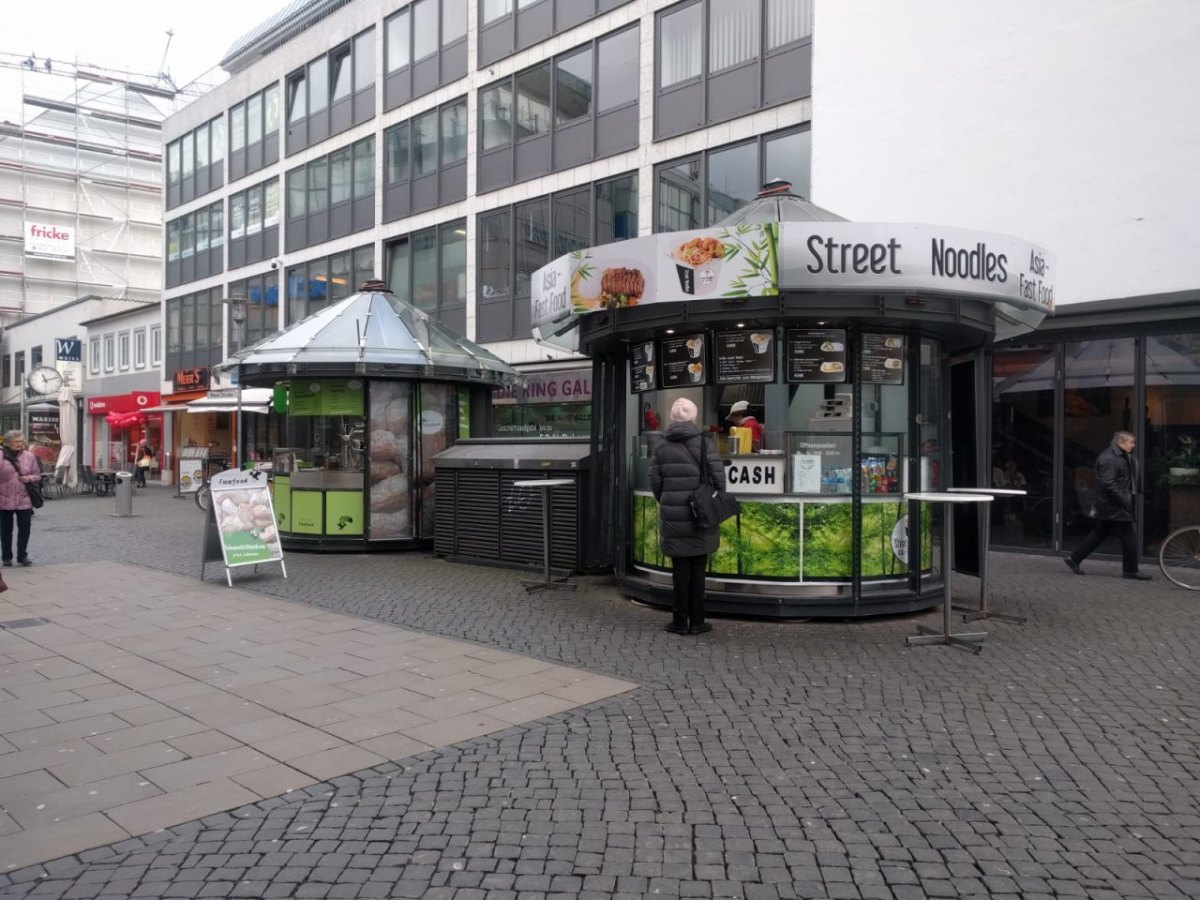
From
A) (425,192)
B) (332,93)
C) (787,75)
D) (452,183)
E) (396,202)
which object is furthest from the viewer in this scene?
(332,93)

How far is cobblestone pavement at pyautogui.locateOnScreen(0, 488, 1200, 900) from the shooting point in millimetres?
3436

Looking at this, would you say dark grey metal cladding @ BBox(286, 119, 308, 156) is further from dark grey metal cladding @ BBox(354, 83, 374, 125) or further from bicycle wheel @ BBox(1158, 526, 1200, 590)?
bicycle wheel @ BBox(1158, 526, 1200, 590)

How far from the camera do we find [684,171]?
60.8 ft

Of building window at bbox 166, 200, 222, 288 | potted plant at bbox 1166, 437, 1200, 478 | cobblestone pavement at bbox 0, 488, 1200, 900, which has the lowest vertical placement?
cobblestone pavement at bbox 0, 488, 1200, 900

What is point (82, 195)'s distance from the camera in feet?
168

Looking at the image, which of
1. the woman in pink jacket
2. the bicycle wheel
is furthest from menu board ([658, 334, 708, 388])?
the woman in pink jacket

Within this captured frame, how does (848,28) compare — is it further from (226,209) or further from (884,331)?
(226,209)

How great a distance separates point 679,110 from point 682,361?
11745mm

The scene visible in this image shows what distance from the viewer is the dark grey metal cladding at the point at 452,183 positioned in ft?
75.8

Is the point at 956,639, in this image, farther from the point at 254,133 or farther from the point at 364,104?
the point at 254,133

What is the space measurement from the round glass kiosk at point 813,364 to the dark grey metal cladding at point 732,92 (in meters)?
9.80

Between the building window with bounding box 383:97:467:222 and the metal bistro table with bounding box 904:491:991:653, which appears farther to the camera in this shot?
the building window with bounding box 383:97:467:222

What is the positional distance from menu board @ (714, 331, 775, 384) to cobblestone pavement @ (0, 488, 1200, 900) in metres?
2.24

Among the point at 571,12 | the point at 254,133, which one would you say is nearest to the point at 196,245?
the point at 254,133
